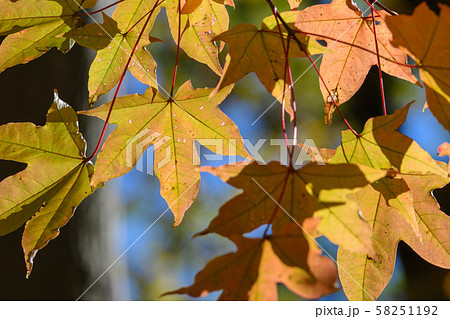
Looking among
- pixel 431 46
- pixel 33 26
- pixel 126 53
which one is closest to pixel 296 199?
pixel 431 46

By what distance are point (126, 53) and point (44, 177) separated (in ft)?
0.90

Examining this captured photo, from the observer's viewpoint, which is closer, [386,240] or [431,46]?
[431,46]

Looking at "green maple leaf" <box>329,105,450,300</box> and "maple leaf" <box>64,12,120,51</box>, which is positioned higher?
"maple leaf" <box>64,12,120,51</box>

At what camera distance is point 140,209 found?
4859mm

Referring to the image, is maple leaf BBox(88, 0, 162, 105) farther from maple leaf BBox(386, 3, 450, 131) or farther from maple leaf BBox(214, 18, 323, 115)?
maple leaf BBox(386, 3, 450, 131)

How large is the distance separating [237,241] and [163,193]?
0.30 meters

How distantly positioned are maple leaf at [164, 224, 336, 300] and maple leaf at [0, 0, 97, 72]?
0.51 meters

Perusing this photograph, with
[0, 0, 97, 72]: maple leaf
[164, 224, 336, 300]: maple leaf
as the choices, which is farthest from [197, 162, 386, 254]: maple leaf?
[0, 0, 97, 72]: maple leaf

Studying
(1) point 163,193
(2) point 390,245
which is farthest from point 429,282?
(1) point 163,193

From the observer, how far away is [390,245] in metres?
0.72

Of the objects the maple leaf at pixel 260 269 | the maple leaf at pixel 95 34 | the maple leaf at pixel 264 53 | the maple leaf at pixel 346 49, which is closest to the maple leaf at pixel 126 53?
the maple leaf at pixel 95 34

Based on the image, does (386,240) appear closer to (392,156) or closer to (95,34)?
(392,156)

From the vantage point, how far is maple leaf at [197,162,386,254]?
1.51ft

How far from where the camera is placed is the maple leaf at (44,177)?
701 millimetres
